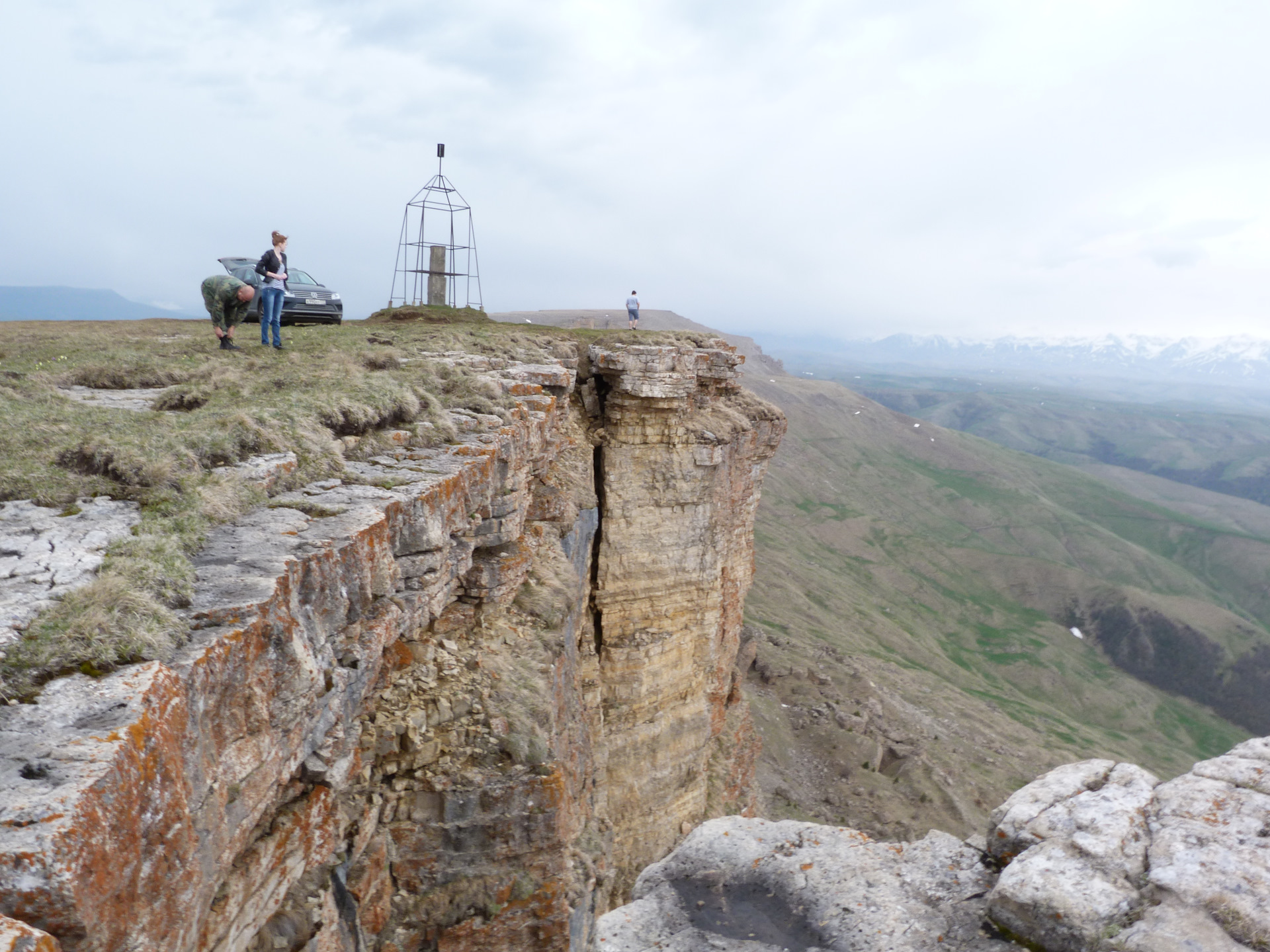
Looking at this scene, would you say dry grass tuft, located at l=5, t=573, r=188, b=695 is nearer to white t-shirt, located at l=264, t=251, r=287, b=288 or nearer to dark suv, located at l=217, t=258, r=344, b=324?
white t-shirt, located at l=264, t=251, r=287, b=288

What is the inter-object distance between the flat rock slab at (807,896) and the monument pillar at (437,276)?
25.4m

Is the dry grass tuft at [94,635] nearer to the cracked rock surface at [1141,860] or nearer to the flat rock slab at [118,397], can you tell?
the flat rock slab at [118,397]

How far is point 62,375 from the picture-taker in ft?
37.0

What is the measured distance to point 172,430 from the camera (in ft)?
26.1

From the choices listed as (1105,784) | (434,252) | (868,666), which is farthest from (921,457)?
(1105,784)

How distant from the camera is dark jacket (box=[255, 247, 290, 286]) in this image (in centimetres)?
1428

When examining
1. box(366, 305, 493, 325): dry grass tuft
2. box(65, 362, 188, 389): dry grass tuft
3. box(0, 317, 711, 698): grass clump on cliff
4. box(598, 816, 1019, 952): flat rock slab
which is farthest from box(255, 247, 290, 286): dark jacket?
box(598, 816, 1019, 952): flat rock slab

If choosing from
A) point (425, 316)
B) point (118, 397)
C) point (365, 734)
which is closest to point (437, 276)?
point (425, 316)

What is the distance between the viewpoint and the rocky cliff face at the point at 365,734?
3.39m

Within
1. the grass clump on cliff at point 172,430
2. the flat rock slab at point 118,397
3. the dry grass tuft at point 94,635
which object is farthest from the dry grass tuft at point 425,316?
the dry grass tuft at point 94,635

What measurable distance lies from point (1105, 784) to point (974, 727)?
4209 centimetres

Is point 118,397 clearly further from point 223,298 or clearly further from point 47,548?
point 47,548

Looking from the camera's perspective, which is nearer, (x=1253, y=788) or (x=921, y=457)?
(x=1253, y=788)

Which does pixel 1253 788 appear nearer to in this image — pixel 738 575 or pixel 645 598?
pixel 645 598
